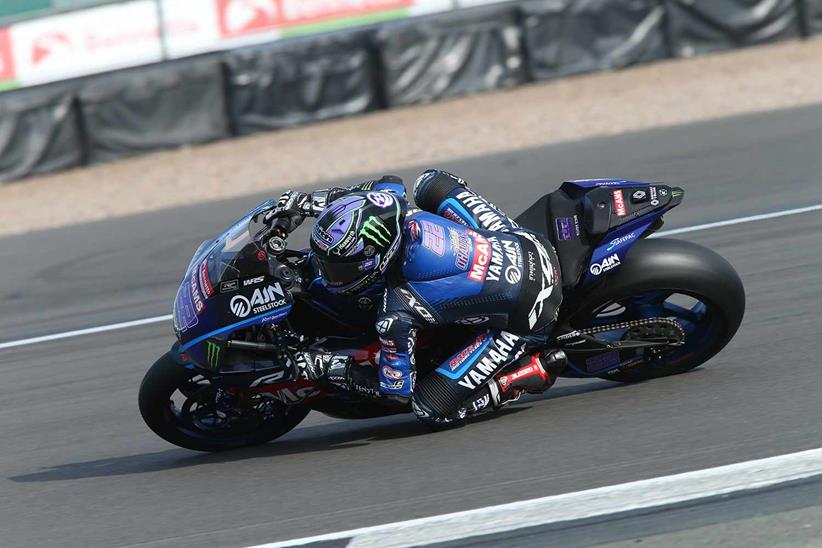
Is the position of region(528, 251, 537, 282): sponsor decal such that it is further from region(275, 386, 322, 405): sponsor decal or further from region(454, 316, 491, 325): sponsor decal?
region(275, 386, 322, 405): sponsor decal

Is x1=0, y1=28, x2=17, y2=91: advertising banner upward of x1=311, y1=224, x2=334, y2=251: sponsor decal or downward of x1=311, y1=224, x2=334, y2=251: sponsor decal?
downward

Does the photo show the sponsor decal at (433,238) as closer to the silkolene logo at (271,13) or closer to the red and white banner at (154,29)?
the red and white banner at (154,29)

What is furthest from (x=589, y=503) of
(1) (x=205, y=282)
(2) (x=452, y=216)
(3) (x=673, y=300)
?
(1) (x=205, y=282)

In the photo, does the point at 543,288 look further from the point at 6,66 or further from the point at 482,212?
the point at 6,66

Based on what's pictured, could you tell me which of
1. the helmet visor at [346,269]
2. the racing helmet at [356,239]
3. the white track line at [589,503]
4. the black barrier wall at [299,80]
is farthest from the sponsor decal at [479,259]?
the black barrier wall at [299,80]

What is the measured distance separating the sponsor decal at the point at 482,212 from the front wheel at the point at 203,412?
1.29 meters

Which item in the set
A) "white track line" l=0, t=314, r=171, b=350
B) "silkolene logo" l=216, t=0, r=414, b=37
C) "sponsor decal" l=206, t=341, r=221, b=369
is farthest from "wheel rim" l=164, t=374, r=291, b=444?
"silkolene logo" l=216, t=0, r=414, b=37

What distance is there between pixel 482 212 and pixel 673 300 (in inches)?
41.4

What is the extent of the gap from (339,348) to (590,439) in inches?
48.4

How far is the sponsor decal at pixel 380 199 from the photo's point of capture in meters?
5.18

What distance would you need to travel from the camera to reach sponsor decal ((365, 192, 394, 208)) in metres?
5.18

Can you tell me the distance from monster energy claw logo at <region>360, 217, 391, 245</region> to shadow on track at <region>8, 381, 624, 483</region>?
3.61ft

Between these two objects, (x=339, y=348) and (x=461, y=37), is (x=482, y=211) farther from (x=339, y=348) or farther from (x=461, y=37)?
(x=461, y=37)

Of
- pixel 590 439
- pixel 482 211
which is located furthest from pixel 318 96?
pixel 590 439
